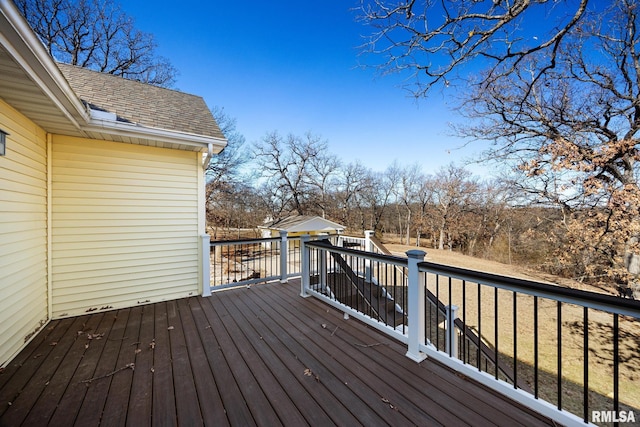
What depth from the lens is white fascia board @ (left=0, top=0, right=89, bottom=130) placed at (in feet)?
5.02

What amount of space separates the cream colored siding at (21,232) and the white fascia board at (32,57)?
56cm

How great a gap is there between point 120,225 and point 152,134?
1519 millimetres

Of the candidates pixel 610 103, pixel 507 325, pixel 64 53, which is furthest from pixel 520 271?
pixel 64 53

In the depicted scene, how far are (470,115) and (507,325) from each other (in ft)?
21.8

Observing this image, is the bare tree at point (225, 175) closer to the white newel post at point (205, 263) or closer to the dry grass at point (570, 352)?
the white newel post at point (205, 263)

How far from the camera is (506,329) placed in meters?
6.73

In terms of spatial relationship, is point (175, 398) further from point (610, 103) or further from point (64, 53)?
point (64, 53)

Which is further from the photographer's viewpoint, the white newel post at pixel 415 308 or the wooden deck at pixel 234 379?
the white newel post at pixel 415 308

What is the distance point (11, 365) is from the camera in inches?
97.7

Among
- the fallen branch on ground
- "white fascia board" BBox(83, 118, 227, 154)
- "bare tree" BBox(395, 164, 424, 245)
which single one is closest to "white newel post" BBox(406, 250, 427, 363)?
the fallen branch on ground

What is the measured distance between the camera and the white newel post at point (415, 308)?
2.43 meters

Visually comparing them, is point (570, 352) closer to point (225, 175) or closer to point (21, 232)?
point (21, 232)

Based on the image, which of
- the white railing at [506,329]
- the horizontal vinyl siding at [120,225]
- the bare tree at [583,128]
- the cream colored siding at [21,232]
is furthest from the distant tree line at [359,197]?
the cream colored siding at [21,232]

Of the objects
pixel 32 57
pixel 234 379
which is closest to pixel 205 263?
pixel 234 379
